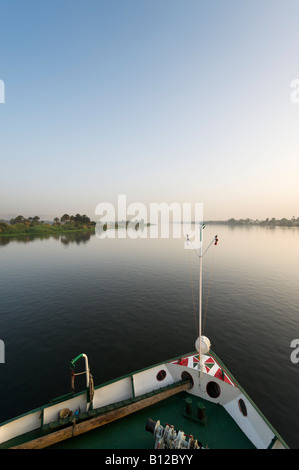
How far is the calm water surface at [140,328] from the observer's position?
48.0ft

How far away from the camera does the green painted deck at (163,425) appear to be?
8.74 meters

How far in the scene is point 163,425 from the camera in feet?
31.7

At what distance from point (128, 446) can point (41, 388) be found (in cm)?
984

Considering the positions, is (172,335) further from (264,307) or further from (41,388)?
(264,307)

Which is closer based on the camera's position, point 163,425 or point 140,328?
point 163,425

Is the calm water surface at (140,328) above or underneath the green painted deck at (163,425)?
underneath

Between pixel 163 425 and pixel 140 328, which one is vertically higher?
pixel 163 425

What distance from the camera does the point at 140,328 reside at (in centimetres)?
2220

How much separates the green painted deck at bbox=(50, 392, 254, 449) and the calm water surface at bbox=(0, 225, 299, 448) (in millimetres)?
5035

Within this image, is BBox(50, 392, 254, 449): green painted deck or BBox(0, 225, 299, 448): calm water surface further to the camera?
BBox(0, 225, 299, 448): calm water surface

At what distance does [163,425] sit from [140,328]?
12.8 metres

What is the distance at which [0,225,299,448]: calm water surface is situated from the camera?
48.0 feet

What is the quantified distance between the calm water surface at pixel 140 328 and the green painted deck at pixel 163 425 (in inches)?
198

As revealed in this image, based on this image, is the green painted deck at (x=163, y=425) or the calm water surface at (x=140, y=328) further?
the calm water surface at (x=140, y=328)
